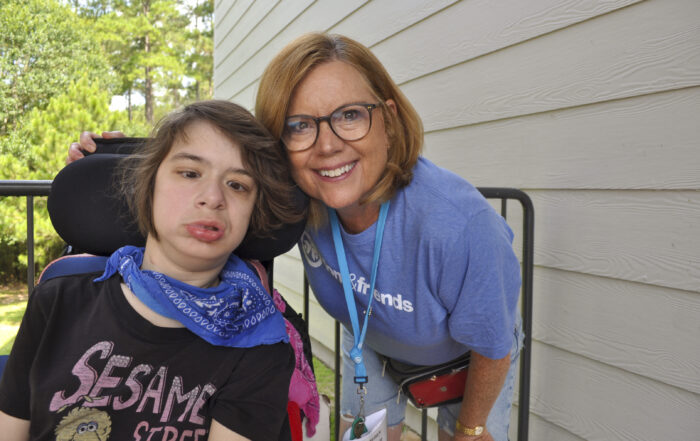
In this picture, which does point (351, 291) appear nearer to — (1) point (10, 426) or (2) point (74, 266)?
(2) point (74, 266)

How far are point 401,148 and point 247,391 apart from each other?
0.76 m

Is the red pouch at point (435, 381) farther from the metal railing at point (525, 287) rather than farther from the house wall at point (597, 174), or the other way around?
the house wall at point (597, 174)

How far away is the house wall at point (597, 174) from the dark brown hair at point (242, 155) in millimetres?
1167

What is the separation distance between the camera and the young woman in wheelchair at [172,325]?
4.08ft

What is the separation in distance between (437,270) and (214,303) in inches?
22.4

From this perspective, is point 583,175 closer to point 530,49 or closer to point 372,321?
point 530,49

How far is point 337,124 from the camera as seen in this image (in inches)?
54.2

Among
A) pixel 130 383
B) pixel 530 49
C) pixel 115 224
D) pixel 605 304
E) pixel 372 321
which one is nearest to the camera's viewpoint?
pixel 130 383

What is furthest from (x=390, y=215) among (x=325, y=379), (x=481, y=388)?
(x=325, y=379)

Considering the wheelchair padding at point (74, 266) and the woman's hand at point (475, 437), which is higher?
the wheelchair padding at point (74, 266)

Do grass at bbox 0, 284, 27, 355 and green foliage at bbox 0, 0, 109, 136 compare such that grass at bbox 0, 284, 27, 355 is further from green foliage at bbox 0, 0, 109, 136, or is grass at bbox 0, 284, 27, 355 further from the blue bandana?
the blue bandana

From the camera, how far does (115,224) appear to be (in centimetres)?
141

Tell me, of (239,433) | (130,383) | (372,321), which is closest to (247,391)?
(239,433)

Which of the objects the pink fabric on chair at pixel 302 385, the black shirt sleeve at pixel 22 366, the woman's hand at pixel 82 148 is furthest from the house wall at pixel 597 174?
the black shirt sleeve at pixel 22 366
